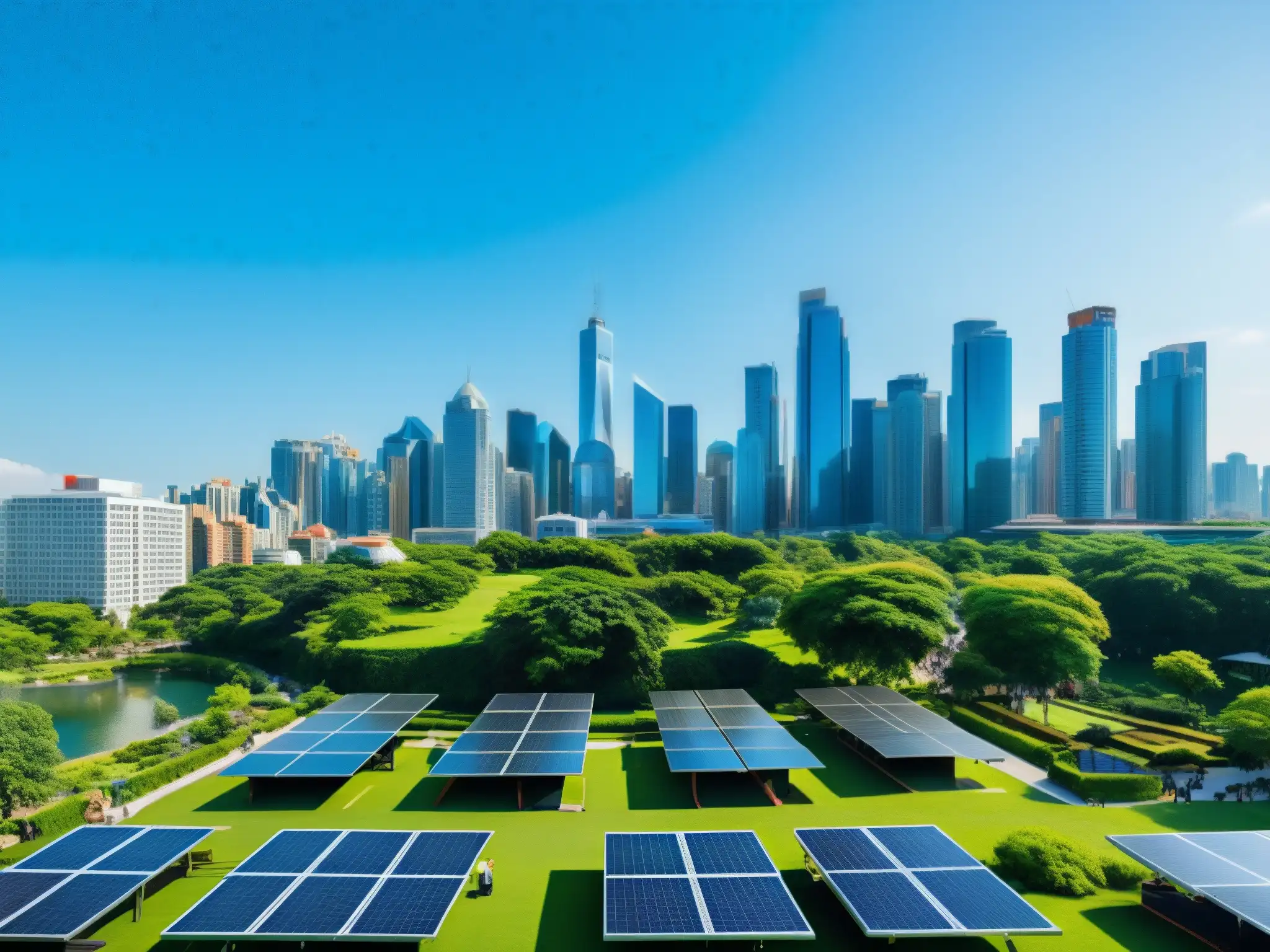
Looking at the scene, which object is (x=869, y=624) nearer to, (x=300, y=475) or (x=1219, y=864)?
(x=1219, y=864)

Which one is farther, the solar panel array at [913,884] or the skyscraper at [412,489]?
the skyscraper at [412,489]

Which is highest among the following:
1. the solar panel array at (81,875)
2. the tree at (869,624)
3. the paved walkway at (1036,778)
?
the tree at (869,624)

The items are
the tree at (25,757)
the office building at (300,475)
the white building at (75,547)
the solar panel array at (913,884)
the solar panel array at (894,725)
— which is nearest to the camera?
the solar panel array at (913,884)

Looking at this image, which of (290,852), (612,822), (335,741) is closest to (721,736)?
(612,822)

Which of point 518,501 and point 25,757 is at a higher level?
point 518,501

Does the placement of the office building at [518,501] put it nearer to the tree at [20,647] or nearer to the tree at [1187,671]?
the tree at [20,647]

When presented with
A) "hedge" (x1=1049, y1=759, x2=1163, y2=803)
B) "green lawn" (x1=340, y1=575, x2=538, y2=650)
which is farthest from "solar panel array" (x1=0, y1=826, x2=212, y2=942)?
"hedge" (x1=1049, y1=759, x2=1163, y2=803)

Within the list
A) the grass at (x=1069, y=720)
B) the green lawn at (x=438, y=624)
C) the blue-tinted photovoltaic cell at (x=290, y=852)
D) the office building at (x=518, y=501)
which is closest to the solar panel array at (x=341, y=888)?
the blue-tinted photovoltaic cell at (x=290, y=852)
